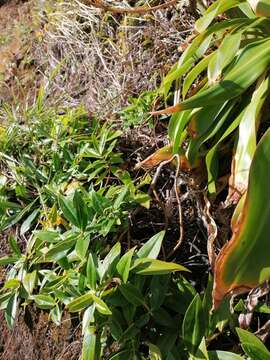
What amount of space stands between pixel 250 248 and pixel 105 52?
1.70 meters

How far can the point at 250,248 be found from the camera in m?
1.49

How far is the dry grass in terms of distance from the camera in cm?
263

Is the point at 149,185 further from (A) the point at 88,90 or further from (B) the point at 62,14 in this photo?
(B) the point at 62,14

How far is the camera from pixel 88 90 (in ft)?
9.46

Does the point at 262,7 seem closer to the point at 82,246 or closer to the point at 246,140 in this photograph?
the point at 246,140

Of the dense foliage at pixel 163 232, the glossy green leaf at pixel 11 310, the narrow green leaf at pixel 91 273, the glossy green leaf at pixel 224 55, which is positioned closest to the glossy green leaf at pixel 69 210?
the dense foliage at pixel 163 232

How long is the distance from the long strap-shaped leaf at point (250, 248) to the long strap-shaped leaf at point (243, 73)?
0.36 metres

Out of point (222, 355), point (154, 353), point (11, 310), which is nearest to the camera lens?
point (222, 355)

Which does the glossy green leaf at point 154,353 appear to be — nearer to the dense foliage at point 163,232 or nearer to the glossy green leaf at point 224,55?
the dense foliage at point 163,232

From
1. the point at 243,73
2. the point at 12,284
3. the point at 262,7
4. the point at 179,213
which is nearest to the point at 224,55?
the point at 243,73

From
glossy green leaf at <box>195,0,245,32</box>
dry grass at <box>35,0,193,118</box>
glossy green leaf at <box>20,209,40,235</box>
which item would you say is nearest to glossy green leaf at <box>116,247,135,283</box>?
glossy green leaf at <box>20,209,40,235</box>

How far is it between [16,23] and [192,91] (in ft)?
6.48

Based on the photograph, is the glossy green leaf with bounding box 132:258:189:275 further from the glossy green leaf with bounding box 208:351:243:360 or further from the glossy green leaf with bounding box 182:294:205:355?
the glossy green leaf with bounding box 208:351:243:360

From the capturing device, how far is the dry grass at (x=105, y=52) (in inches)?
104
